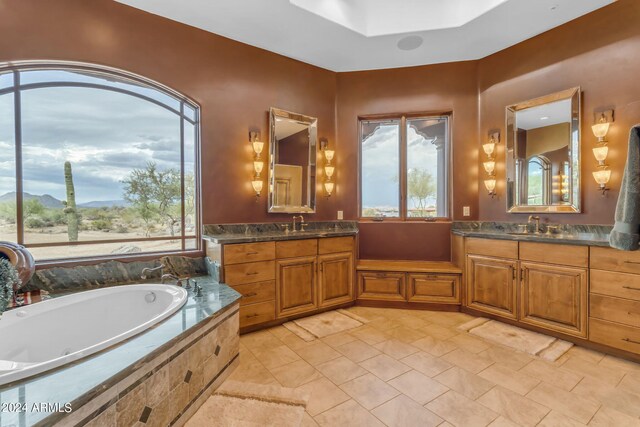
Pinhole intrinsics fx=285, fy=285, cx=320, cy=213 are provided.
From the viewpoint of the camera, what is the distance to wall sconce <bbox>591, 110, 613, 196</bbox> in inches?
104

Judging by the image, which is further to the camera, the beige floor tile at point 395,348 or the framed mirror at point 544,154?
the framed mirror at point 544,154

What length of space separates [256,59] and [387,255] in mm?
2897

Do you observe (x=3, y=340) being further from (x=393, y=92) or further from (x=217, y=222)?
(x=393, y=92)

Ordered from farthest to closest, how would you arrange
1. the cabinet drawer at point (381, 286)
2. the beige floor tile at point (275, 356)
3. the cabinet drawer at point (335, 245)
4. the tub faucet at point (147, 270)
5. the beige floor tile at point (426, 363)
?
1. the cabinet drawer at point (381, 286)
2. the cabinet drawer at point (335, 245)
3. the tub faucet at point (147, 270)
4. the beige floor tile at point (275, 356)
5. the beige floor tile at point (426, 363)

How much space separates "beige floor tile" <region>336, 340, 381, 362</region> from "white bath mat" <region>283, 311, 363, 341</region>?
0.27 meters

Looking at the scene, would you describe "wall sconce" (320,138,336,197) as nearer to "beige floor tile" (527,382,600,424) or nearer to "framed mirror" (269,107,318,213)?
"framed mirror" (269,107,318,213)

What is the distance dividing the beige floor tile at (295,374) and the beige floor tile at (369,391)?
0.25 m

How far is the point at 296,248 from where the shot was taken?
298cm

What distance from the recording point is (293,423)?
1.58m

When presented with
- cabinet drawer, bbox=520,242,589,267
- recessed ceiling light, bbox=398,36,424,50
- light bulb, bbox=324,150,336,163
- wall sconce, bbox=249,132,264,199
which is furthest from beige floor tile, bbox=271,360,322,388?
recessed ceiling light, bbox=398,36,424,50

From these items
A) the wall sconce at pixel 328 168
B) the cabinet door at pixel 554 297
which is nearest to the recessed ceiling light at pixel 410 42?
the wall sconce at pixel 328 168

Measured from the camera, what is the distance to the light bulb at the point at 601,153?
264cm

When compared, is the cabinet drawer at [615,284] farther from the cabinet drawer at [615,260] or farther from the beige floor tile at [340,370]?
the beige floor tile at [340,370]

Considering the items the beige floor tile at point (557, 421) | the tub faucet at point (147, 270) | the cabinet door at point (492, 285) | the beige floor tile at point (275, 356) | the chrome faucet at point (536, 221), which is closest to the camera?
the beige floor tile at point (557, 421)
